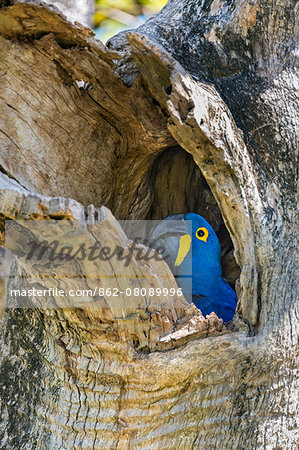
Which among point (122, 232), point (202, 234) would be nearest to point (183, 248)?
point (202, 234)

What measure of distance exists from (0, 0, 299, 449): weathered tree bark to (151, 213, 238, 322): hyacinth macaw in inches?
22.8

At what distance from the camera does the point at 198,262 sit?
2689 millimetres

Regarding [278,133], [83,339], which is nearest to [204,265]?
[278,133]

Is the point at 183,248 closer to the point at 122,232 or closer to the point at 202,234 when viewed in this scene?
the point at 202,234

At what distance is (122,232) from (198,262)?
1191 millimetres

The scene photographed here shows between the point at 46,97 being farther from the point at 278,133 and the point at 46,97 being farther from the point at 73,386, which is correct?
the point at 73,386

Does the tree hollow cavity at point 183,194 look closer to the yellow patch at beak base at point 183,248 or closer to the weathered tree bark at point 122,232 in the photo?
the yellow patch at beak base at point 183,248

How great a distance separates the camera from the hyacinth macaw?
2.56 meters

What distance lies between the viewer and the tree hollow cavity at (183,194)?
2525mm

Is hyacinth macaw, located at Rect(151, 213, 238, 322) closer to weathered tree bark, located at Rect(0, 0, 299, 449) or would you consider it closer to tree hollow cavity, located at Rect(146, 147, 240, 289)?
tree hollow cavity, located at Rect(146, 147, 240, 289)

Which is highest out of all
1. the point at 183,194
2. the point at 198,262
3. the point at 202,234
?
the point at 183,194

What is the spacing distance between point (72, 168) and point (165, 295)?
0.70 m

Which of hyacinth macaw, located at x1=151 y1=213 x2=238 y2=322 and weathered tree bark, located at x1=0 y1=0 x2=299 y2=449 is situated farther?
hyacinth macaw, located at x1=151 y1=213 x2=238 y2=322

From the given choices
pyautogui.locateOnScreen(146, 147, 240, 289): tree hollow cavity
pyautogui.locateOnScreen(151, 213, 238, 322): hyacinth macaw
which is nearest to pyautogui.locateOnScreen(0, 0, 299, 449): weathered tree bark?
pyautogui.locateOnScreen(146, 147, 240, 289): tree hollow cavity
